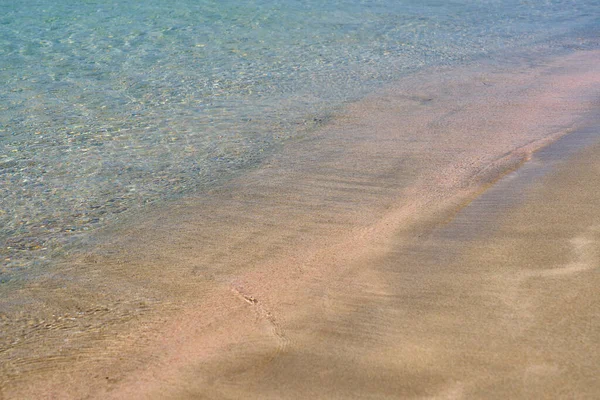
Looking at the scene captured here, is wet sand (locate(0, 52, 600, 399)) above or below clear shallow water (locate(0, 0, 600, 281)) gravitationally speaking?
below

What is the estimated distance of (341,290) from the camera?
3.07 metres

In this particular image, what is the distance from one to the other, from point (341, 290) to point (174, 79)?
4516mm

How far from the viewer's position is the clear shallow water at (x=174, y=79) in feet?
14.8

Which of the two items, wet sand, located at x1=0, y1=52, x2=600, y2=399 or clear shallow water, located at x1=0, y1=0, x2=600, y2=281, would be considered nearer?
wet sand, located at x1=0, y1=52, x2=600, y2=399

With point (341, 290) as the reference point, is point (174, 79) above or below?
above

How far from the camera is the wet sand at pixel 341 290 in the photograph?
97.0 inches

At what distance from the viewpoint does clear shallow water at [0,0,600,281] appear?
4.52m

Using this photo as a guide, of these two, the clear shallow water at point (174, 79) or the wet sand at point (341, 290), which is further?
the clear shallow water at point (174, 79)

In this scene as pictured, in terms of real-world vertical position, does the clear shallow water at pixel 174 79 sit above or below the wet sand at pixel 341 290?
above

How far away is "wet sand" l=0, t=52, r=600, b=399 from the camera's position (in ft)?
8.08

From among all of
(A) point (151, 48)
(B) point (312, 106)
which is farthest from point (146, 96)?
(A) point (151, 48)

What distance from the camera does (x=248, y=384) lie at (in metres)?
2.44

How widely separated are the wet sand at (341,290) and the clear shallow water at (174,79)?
18.3 inches

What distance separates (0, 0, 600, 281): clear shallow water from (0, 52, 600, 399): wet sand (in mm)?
465
